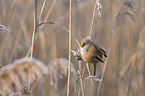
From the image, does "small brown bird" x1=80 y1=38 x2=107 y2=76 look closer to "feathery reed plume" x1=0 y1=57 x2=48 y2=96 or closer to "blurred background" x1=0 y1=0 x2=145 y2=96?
"feathery reed plume" x1=0 y1=57 x2=48 y2=96

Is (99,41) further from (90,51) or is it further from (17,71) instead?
(17,71)

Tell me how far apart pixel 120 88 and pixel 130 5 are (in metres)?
0.98

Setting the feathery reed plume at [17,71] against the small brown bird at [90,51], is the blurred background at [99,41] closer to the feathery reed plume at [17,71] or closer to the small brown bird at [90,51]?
the small brown bird at [90,51]

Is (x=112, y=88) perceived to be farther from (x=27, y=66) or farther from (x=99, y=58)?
(x=27, y=66)

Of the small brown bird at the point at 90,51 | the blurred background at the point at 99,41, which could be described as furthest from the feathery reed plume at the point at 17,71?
the blurred background at the point at 99,41

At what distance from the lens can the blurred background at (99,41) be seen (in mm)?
1236

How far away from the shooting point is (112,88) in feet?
5.77

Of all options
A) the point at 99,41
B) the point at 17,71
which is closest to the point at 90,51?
the point at 17,71

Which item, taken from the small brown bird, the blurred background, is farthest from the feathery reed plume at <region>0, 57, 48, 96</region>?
the blurred background

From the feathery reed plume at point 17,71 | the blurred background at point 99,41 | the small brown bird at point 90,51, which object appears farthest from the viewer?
the blurred background at point 99,41

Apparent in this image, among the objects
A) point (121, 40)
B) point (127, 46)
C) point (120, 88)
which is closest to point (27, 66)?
point (120, 88)

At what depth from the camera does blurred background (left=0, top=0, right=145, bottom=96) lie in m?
1.24

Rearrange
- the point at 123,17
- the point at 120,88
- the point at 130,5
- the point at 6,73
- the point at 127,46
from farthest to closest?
the point at 123,17
the point at 127,46
the point at 120,88
the point at 130,5
the point at 6,73

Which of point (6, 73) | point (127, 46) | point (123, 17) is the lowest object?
point (6, 73)
